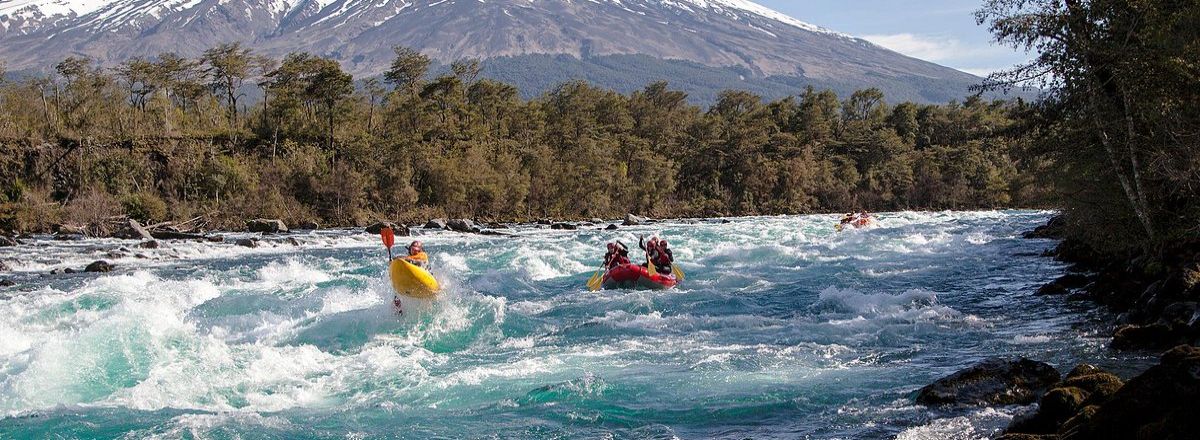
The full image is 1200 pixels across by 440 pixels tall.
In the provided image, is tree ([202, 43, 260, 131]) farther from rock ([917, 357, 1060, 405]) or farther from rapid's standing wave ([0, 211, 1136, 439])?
rock ([917, 357, 1060, 405])

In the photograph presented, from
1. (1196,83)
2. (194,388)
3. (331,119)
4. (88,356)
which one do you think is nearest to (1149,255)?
(1196,83)

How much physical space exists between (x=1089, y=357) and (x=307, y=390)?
8.18 metres

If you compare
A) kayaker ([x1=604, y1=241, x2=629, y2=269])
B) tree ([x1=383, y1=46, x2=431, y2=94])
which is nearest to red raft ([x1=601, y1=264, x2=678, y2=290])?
kayaker ([x1=604, y1=241, x2=629, y2=269])

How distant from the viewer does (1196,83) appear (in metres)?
11.5

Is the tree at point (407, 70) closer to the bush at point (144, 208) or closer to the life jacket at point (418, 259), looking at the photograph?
the bush at point (144, 208)

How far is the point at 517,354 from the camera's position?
11023 millimetres

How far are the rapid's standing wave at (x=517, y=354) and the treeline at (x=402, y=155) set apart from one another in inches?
316

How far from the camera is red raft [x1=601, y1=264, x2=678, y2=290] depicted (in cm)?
1681

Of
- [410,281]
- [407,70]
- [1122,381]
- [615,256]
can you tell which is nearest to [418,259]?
[410,281]

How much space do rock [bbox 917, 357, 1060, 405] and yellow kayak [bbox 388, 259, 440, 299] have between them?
315 inches

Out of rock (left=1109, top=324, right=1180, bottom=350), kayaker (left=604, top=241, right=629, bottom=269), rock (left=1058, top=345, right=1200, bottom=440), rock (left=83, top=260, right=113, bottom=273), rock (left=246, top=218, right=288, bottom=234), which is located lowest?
rock (left=246, top=218, right=288, bottom=234)

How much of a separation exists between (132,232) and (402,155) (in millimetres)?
17692

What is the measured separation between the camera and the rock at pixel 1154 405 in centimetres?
431

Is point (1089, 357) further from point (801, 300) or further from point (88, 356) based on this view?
point (88, 356)
